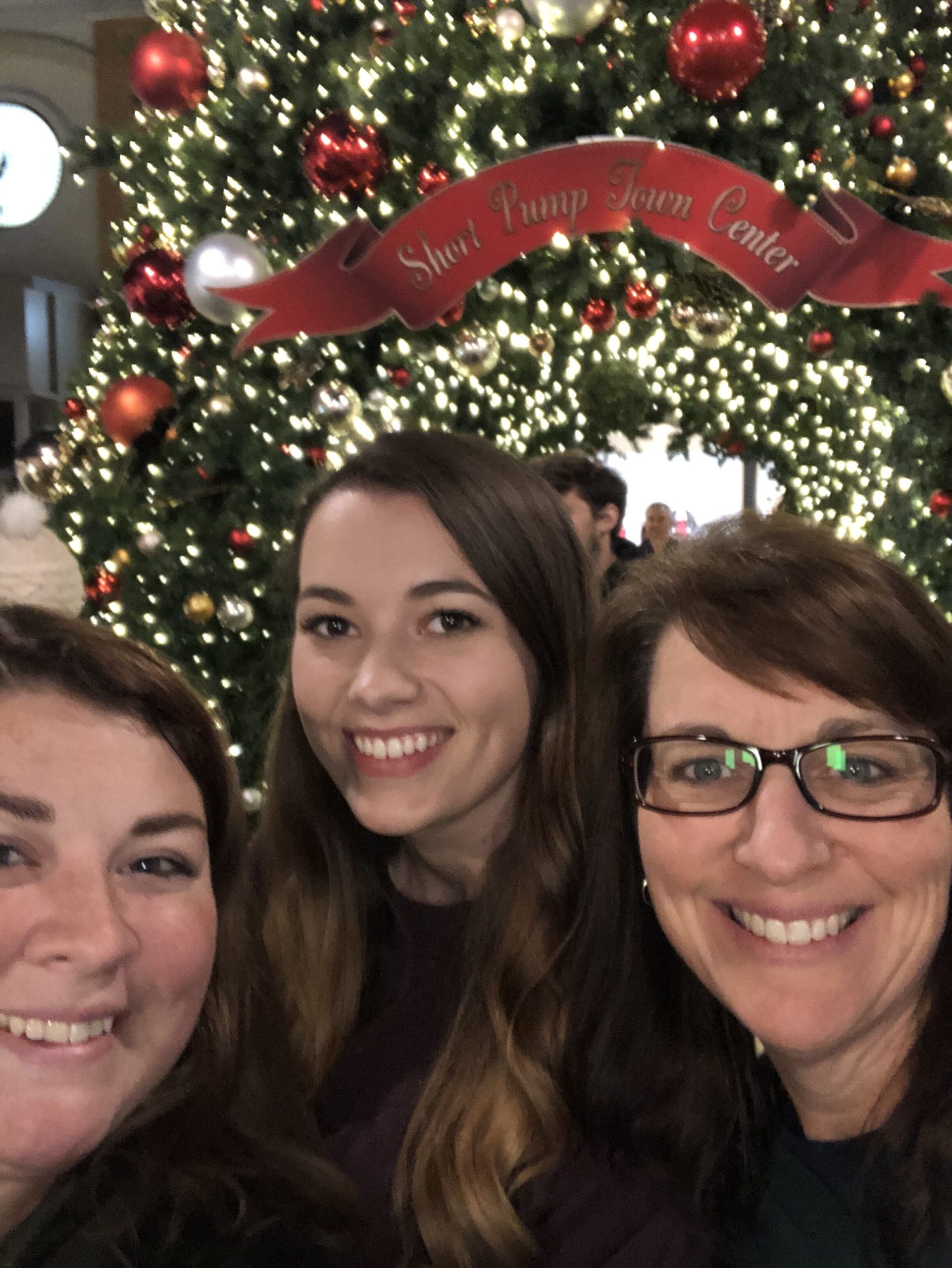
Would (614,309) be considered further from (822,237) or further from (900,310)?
(900,310)

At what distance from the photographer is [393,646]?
4.75ft

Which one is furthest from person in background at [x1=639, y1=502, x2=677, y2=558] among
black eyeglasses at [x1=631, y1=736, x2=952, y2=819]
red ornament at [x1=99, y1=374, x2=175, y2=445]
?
black eyeglasses at [x1=631, y1=736, x2=952, y2=819]

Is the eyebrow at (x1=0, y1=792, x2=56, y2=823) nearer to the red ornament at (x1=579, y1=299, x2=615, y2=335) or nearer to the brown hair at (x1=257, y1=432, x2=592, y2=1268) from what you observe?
the brown hair at (x1=257, y1=432, x2=592, y2=1268)

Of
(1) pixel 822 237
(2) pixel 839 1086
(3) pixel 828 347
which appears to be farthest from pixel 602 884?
(3) pixel 828 347

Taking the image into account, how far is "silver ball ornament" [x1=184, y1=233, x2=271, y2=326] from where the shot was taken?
120 inches

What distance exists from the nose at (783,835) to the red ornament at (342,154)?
9.03ft

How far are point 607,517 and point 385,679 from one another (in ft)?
7.62

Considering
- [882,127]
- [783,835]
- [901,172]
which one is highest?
[882,127]

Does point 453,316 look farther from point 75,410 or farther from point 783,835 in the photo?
point 783,835

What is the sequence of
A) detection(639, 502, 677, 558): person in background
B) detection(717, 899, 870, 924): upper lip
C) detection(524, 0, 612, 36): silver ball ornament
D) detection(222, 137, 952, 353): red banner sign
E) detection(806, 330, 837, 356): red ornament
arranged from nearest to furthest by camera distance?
detection(717, 899, 870, 924): upper lip < detection(524, 0, 612, 36): silver ball ornament < detection(222, 137, 952, 353): red banner sign < detection(806, 330, 837, 356): red ornament < detection(639, 502, 677, 558): person in background

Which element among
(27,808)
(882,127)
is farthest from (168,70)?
(27,808)

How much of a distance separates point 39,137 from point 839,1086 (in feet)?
23.5

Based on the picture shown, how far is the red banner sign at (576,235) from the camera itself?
3.00 m

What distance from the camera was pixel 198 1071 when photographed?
1074 mm
